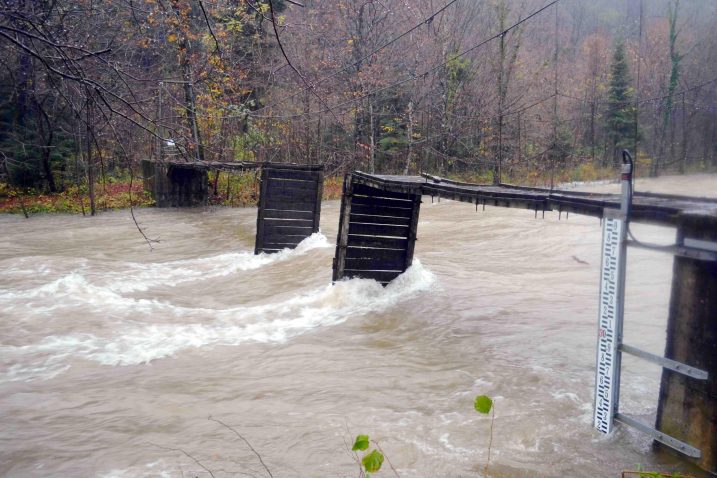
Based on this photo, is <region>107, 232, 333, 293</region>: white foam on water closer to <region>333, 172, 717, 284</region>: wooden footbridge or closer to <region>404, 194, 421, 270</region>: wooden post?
<region>333, 172, 717, 284</region>: wooden footbridge

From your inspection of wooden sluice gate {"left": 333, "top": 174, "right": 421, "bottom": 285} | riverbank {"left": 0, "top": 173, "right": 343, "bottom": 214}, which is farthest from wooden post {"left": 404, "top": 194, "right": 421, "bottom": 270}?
riverbank {"left": 0, "top": 173, "right": 343, "bottom": 214}

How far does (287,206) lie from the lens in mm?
16516

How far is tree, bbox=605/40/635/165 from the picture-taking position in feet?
68.5

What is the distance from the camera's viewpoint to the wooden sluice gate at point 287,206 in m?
16.2

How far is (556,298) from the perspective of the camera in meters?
11.4

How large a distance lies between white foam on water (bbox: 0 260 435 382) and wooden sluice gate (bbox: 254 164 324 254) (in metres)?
4.38

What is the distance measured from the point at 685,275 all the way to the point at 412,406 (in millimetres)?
3054

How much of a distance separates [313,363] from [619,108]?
68.3 feet

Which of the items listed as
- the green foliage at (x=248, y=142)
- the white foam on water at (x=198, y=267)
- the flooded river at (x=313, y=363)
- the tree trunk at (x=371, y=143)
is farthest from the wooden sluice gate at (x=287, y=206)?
the tree trunk at (x=371, y=143)

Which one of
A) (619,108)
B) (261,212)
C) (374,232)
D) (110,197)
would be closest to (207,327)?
(374,232)

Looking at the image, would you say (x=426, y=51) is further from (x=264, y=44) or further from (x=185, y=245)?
(x=185, y=245)

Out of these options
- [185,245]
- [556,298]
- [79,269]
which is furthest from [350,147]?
[556,298]

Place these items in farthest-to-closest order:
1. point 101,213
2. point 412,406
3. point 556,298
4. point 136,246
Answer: point 101,213, point 136,246, point 556,298, point 412,406

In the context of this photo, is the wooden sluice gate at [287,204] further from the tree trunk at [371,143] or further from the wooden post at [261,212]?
the tree trunk at [371,143]
